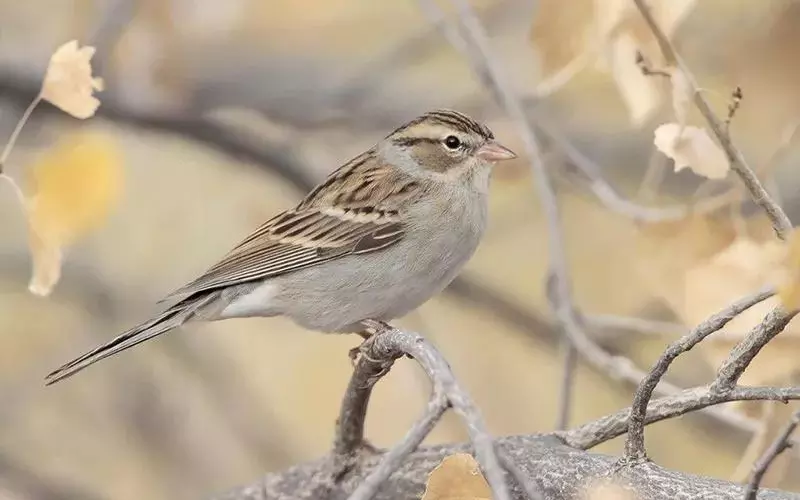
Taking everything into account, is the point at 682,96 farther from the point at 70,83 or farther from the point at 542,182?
the point at 70,83

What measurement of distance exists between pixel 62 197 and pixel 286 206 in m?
1.75

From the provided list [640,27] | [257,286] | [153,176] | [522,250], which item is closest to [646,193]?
[640,27]

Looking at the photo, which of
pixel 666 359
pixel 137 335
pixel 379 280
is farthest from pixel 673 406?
pixel 137 335

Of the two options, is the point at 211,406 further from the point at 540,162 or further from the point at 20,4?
the point at 540,162

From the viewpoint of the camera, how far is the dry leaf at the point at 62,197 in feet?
3.45

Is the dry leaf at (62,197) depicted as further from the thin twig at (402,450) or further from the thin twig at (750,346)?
the thin twig at (750,346)

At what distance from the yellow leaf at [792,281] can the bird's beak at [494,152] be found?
102cm

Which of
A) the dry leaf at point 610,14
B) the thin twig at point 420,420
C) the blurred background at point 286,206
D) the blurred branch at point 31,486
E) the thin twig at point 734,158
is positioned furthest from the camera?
the blurred branch at point 31,486

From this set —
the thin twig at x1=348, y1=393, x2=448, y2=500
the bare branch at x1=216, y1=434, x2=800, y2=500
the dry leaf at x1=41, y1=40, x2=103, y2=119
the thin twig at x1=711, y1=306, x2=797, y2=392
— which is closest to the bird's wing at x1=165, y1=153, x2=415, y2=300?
the bare branch at x1=216, y1=434, x2=800, y2=500

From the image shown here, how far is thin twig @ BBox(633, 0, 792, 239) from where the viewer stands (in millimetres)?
970

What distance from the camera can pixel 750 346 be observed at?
0.93 metres

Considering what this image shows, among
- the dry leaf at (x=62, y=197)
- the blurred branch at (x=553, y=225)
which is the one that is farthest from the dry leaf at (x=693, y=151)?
the dry leaf at (x=62, y=197)

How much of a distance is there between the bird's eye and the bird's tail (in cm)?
47

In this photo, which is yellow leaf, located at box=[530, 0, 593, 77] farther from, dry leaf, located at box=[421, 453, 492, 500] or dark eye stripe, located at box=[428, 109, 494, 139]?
dry leaf, located at box=[421, 453, 492, 500]
